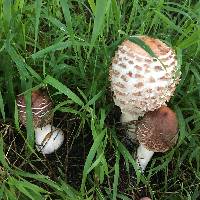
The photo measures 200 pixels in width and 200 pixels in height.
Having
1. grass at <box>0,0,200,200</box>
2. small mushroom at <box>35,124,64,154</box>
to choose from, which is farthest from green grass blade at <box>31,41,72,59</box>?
small mushroom at <box>35,124,64,154</box>

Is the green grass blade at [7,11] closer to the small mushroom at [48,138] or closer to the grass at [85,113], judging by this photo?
the grass at [85,113]

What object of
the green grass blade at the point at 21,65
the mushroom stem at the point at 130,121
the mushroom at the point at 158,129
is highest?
the green grass blade at the point at 21,65

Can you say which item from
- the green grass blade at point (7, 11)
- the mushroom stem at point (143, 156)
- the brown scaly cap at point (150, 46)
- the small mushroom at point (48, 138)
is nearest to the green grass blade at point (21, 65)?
the green grass blade at point (7, 11)

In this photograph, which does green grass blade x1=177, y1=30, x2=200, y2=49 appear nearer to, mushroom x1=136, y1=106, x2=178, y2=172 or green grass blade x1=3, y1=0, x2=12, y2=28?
mushroom x1=136, y1=106, x2=178, y2=172

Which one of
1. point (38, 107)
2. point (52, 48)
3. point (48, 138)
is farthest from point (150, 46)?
point (48, 138)

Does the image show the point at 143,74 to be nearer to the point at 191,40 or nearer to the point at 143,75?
the point at 143,75

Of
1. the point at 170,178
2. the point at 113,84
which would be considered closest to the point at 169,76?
the point at 113,84
